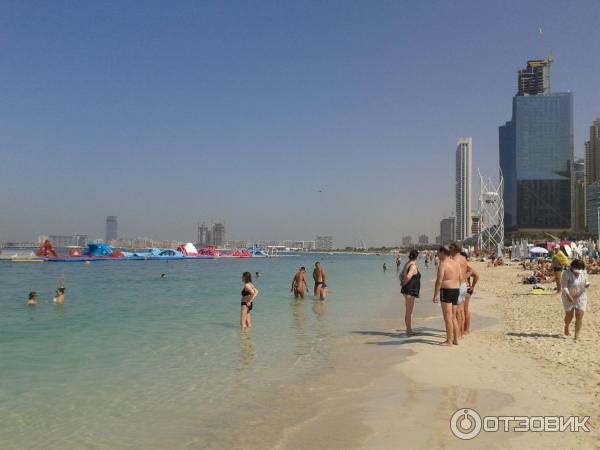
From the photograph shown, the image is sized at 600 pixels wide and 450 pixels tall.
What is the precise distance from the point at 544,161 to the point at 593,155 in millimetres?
27185

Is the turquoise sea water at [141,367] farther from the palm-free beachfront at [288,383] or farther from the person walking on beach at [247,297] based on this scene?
the person walking on beach at [247,297]

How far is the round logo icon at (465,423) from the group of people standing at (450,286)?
8.72 ft

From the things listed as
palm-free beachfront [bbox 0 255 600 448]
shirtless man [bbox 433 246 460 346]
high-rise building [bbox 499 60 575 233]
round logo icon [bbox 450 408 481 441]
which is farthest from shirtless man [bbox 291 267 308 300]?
high-rise building [bbox 499 60 575 233]

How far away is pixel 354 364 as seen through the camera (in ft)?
→ 25.3

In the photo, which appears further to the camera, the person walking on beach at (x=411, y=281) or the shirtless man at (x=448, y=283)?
the person walking on beach at (x=411, y=281)

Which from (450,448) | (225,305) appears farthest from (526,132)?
(450,448)

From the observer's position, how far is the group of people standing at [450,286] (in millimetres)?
7953

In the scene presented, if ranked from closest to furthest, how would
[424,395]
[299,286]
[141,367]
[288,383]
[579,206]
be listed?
[424,395], [288,383], [141,367], [299,286], [579,206]

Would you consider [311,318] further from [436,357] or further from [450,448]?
[450,448]

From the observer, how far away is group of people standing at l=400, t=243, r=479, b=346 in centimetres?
795

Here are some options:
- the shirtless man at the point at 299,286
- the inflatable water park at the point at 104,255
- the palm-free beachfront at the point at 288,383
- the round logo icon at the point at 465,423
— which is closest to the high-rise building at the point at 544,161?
the inflatable water park at the point at 104,255

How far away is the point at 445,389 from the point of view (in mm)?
5879

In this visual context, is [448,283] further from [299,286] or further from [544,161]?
[544,161]

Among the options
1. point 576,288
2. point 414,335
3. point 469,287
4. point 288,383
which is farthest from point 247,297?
point 576,288
